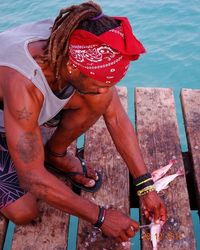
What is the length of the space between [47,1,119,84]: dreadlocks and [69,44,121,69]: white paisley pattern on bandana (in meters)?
0.06

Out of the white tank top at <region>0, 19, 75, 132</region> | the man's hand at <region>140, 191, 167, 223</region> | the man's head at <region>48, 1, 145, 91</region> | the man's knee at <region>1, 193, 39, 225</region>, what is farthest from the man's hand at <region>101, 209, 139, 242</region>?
the man's head at <region>48, 1, 145, 91</region>

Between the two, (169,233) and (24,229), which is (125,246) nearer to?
(169,233)

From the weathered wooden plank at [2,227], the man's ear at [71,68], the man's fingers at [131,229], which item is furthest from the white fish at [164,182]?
the man's ear at [71,68]

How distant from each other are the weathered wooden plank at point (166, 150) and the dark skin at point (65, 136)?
129 millimetres

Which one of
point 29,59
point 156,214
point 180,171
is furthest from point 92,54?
point 180,171

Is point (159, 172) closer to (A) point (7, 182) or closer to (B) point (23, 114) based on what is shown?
(A) point (7, 182)

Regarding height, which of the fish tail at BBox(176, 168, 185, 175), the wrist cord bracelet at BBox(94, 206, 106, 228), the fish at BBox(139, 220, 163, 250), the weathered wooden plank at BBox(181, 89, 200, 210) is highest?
the wrist cord bracelet at BBox(94, 206, 106, 228)

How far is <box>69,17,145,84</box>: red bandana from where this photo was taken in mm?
2012

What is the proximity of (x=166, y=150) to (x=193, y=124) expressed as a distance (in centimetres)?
39

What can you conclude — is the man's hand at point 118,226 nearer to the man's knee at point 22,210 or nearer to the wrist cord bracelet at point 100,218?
the wrist cord bracelet at point 100,218

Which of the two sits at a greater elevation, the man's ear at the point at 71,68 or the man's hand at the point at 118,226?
the man's ear at the point at 71,68

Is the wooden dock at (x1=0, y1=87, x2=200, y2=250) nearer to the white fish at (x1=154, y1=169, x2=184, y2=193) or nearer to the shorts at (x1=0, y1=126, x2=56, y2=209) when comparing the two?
the white fish at (x1=154, y1=169, x2=184, y2=193)

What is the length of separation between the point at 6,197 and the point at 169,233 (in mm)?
1018

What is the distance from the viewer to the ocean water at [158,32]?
632cm
